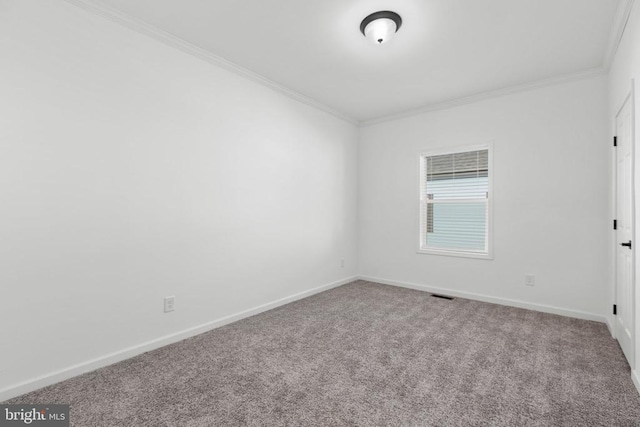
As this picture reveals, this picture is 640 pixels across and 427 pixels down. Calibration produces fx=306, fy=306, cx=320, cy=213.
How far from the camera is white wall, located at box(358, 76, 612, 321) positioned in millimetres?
3223

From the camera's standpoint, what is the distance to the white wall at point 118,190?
1928 mm

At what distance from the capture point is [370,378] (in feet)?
6.86

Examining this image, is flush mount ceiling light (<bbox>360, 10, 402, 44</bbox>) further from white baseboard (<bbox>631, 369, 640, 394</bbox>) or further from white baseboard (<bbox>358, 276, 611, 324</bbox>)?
white baseboard (<bbox>358, 276, 611, 324</bbox>)

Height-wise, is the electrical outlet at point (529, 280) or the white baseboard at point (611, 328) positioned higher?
the electrical outlet at point (529, 280)

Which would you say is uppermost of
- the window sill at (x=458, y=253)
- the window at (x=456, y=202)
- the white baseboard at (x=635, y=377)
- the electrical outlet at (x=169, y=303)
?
the window at (x=456, y=202)

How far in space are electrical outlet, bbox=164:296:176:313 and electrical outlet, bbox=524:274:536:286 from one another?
3833 mm

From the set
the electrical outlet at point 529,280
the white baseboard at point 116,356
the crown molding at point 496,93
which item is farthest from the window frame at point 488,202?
the white baseboard at point 116,356

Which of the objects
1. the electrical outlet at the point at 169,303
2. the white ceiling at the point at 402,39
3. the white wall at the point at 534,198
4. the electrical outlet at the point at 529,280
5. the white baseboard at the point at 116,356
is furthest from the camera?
the electrical outlet at the point at 529,280

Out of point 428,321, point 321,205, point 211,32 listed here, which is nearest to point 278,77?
point 211,32

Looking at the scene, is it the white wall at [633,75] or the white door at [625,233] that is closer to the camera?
the white wall at [633,75]

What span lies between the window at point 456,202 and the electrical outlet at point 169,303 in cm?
330

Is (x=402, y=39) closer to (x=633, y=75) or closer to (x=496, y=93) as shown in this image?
(x=633, y=75)

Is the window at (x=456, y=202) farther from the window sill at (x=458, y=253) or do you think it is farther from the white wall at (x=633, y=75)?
the white wall at (x=633, y=75)

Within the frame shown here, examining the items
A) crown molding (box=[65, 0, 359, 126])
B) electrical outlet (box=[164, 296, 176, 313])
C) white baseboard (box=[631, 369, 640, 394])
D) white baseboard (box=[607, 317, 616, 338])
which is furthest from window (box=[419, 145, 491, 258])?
electrical outlet (box=[164, 296, 176, 313])
